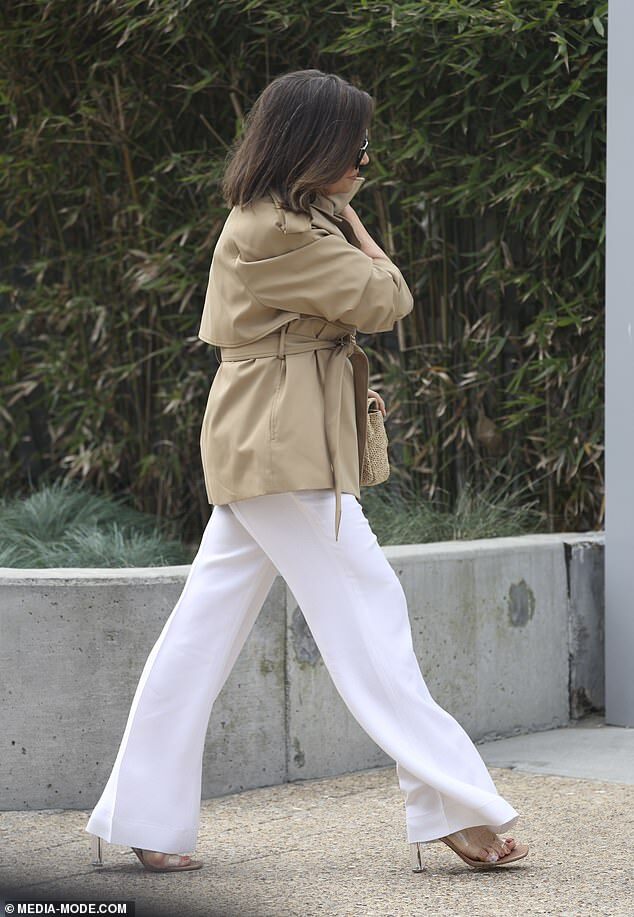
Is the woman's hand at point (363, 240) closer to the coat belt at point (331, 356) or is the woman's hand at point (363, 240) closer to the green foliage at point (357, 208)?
the coat belt at point (331, 356)

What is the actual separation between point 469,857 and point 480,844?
35mm

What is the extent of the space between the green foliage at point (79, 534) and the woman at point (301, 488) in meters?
1.49

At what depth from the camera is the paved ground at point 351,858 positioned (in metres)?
2.78

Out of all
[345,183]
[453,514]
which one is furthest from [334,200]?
[453,514]

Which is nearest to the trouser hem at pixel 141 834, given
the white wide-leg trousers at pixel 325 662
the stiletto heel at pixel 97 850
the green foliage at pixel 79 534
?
the white wide-leg trousers at pixel 325 662

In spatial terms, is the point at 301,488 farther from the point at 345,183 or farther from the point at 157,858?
the point at 157,858

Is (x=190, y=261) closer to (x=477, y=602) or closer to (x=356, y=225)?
(x=477, y=602)

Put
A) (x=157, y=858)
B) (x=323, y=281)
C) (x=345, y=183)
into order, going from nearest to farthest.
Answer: (x=323, y=281), (x=345, y=183), (x=157, y=858)

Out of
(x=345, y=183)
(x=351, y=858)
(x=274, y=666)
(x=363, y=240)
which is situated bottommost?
(x=351, y=858)

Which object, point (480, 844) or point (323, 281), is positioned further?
point (480, 844)

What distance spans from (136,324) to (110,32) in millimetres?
1164

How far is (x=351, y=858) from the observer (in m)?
3.12

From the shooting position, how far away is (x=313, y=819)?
350cm

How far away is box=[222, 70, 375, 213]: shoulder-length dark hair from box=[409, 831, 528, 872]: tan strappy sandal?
132 centimetres
